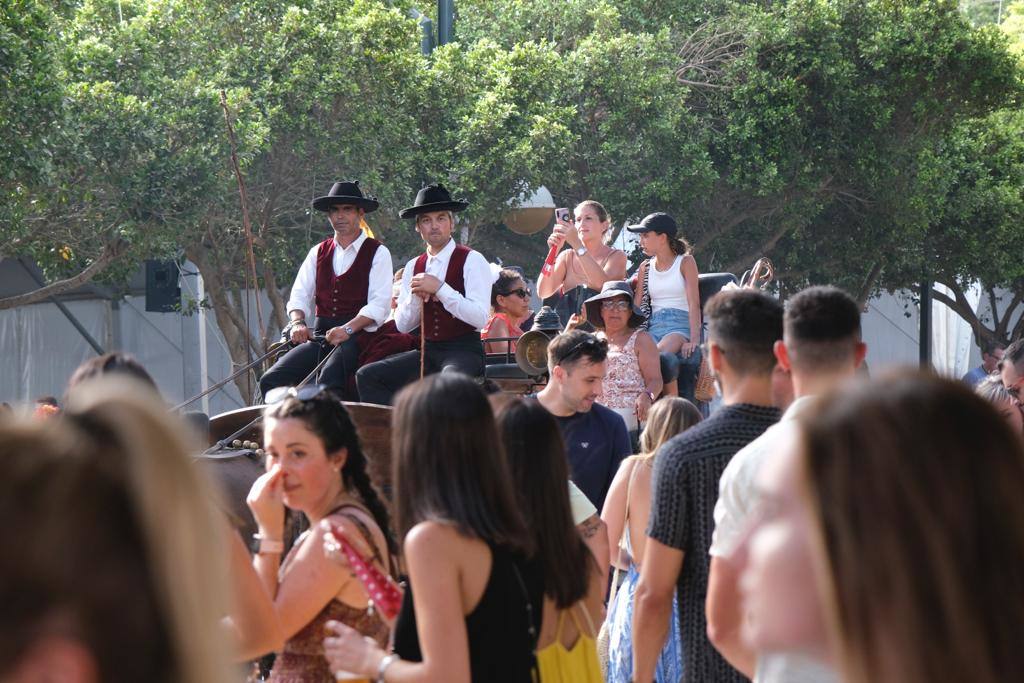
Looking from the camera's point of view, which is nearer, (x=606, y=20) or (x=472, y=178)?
(x=472, y=178)

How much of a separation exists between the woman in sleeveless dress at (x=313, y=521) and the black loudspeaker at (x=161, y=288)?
1808cm

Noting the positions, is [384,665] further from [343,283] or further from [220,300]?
[220,300]

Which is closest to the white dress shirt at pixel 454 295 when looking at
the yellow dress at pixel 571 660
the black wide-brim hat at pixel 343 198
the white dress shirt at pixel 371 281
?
the white dress shirt at pixel 371 281

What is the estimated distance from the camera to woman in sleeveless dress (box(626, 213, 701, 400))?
10463mm

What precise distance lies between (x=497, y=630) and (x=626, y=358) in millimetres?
6057

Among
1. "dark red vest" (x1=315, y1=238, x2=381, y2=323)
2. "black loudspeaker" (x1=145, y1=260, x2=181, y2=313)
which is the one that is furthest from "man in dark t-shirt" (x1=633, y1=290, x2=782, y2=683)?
"black loudspeaker" (x1=145, y1=260, x2=181, y2=313)

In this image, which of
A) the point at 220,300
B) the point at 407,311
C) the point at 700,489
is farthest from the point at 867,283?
the point at 700,489

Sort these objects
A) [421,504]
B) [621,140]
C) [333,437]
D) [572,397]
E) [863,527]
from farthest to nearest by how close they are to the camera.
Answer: [621,140], [572,397], [333,437], [421,504], [863,527]

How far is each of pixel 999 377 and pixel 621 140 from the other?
49.1ft

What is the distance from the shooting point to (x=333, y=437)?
3938 millimetres

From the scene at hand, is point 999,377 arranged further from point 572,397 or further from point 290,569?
point 290,569

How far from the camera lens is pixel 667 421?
19.0 ft

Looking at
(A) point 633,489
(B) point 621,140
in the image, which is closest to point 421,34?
(B) point 621,140

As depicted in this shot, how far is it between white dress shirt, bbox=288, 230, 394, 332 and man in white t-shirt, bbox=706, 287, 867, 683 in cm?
509
